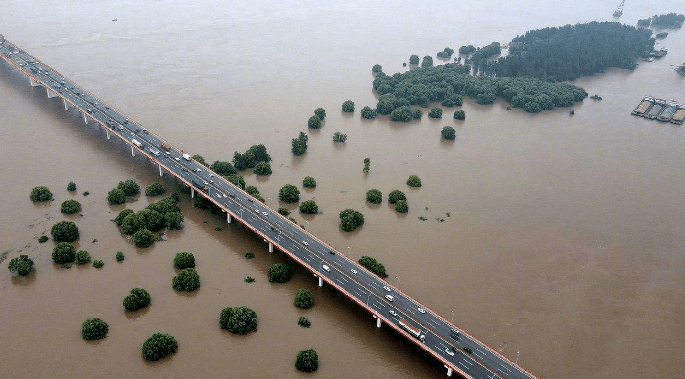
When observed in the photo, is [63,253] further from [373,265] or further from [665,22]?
[665,22]

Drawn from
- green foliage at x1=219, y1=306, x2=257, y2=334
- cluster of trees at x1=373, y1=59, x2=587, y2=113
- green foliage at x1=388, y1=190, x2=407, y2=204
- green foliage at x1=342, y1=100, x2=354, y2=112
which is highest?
cluster of trees at x1=373, y1=59, x2=587, y2=113

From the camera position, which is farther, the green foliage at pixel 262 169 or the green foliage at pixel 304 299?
the green foliage at pixel 262 169

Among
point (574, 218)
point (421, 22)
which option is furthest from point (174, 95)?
point (421, 22)

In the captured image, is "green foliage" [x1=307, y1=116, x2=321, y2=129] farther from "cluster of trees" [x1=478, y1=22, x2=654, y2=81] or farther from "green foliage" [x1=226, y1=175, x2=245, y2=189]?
"cluster of trees" [x1=478, y1=22, x2=654, y2=81]

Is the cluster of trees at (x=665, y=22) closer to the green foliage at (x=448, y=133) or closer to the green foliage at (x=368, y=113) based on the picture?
the green foliage at (x=448, y=133)

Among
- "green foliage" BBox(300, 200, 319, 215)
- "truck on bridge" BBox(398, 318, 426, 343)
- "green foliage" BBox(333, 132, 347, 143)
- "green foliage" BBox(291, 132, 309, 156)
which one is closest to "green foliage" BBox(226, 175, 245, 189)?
"green foliage" BBox(300, 200, 319, 215)

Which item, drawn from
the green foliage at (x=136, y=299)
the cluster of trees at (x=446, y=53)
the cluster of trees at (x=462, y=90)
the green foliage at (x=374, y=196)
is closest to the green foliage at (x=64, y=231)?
the green foliage at (x=136, y=299)
